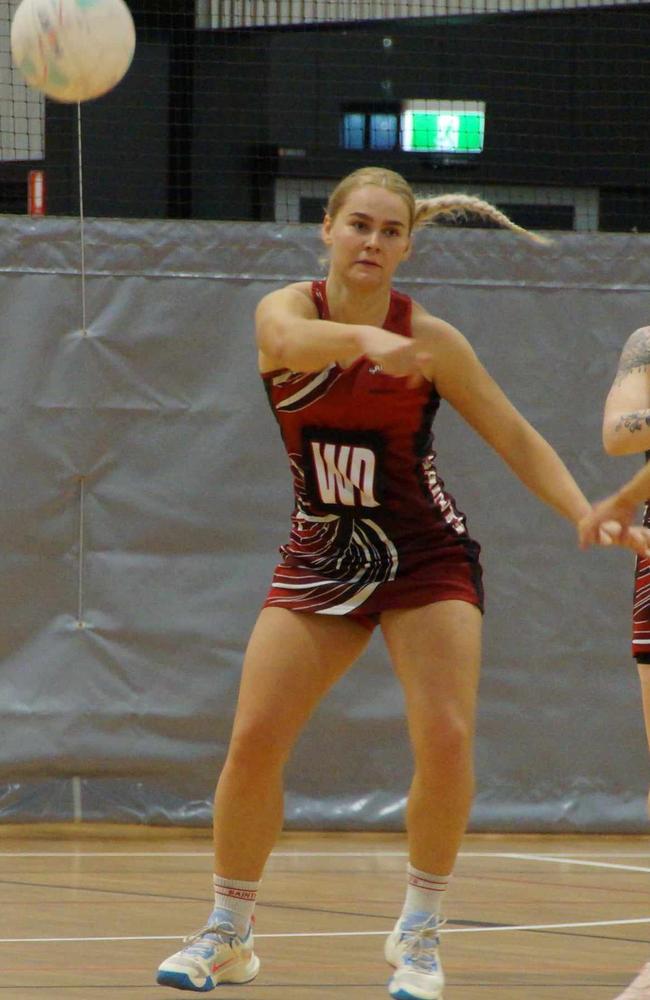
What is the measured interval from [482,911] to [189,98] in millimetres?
4892

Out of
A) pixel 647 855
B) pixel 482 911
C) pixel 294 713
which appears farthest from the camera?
pixel 647 855

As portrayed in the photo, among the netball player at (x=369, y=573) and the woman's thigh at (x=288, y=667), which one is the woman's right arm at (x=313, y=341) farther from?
the woman's thigh at (x=288, y=667)

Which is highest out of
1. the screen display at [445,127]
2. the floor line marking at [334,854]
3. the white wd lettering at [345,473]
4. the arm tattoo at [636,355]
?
the screen display at [445,127]

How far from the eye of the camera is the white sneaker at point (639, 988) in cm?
381

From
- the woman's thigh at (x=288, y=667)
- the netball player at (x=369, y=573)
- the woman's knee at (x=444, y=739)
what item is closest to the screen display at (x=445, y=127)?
the netball player at (x=369, y=573)

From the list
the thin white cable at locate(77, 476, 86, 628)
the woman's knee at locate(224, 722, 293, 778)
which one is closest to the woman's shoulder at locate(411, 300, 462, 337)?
the woman's knee at locate(224, 722, 293, 778)

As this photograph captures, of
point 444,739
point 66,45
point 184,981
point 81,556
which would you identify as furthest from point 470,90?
point 184,981

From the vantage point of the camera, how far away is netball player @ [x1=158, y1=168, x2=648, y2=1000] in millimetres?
3770

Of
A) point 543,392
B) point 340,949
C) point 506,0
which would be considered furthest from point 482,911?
point 506,0

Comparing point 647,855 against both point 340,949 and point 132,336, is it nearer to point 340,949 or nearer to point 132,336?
point 340,949

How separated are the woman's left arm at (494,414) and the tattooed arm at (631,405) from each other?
0.41 m

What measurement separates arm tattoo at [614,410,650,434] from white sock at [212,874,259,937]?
154 centimetres

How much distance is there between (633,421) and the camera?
13.9 ft

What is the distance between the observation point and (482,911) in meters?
5.38
